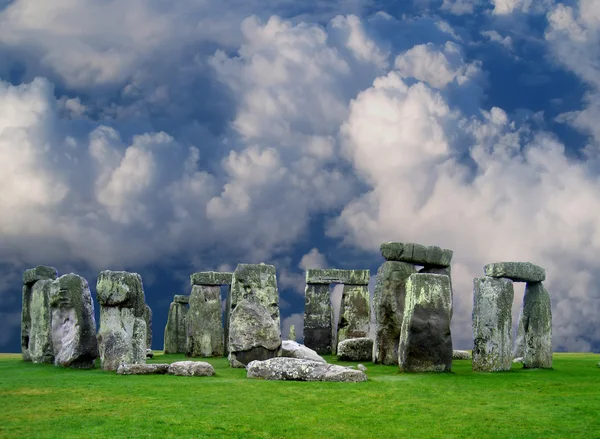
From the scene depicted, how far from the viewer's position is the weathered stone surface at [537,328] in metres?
18.3

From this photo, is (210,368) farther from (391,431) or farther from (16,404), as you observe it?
(391,431)

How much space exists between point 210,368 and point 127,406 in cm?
437

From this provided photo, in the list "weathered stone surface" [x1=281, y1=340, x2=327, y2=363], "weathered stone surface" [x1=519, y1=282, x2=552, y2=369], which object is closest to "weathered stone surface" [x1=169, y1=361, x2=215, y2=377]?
"weathered stone surface" [x1=281, y1=340, x2=327, y2=363]

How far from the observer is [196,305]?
26.1 m

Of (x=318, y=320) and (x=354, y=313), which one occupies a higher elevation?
(x=354, y=313)

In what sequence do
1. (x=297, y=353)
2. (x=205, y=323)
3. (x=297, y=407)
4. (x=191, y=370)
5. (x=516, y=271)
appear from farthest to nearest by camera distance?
(x=205, y=323) < (x=297, y=353) < (x=516, y=271) < (x=191, y=370) < (x=297, y=407)

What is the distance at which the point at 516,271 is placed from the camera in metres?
17.9

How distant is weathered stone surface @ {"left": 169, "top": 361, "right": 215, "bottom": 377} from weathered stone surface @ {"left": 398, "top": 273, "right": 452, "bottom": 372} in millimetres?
4323

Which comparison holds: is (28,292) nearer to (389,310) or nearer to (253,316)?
(253,316)

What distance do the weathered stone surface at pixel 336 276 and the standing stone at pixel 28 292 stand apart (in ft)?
32.4

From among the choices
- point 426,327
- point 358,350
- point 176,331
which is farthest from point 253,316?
point 176,331

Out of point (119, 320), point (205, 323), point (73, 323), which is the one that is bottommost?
point (205, 323)

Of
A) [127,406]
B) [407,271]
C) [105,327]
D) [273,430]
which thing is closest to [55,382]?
[105,327]

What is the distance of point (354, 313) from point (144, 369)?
1322 cm
